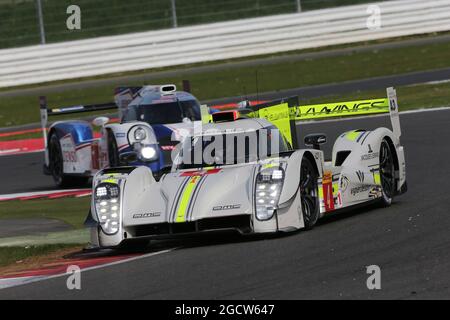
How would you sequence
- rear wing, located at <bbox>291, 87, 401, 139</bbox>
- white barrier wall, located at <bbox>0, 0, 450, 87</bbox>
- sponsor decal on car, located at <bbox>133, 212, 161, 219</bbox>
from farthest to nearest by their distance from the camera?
white barrier wall, located at <bbox>0, 0, 450, 87</bbox>
rear wing, located at <bbox>291, 87, 401, 139</bbox>
sponsor decal on car, located at <bbox>133, 212, 161, 219</bbox>

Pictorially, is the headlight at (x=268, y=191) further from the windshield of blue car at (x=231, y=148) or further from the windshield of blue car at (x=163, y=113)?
the windshield of blue car at (x=163, y=113)

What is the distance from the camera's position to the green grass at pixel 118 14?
32000 mm

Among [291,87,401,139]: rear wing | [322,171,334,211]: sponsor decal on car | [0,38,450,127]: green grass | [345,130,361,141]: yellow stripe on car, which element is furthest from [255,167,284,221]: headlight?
[0,38,450,127]: green grass

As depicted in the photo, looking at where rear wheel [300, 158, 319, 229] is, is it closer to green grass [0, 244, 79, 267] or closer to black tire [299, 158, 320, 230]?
black tire [299, 158, 320, 230]

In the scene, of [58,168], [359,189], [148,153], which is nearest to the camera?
[359,189]

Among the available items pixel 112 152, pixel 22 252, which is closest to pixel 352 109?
pixel 22 252

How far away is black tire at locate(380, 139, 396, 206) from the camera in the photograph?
12.0 m

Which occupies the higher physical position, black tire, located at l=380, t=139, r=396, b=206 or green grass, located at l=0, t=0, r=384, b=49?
green grass, located at l=0, t=0, r=384, b=49

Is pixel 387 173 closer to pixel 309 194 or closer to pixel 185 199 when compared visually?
pixel 309 194

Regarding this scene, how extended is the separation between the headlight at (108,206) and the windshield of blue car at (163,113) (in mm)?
7197

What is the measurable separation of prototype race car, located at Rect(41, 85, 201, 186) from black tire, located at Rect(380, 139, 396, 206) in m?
4.71

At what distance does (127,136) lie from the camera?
53.9 feet

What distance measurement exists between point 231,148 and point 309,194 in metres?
0.99
